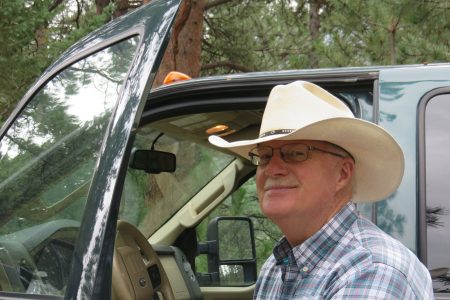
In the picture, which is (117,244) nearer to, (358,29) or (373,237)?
(373,237)

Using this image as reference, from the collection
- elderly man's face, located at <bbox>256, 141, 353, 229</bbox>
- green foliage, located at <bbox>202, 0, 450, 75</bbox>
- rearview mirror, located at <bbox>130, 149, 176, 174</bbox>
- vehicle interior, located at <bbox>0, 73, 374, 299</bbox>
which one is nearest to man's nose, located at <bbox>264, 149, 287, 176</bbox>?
elderly man's face, located at <bbox>256, 141, 353, 229</bbox>

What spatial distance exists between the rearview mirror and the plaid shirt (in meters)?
1.42

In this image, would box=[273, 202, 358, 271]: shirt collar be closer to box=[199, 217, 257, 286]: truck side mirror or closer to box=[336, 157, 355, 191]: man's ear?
box=[336, 157, 355, 191]: man's ear

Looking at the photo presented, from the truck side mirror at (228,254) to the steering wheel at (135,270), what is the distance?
0.81 m

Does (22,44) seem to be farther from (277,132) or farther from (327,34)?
(277,132)

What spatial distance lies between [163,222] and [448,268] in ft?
6.88

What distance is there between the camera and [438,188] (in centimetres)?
242

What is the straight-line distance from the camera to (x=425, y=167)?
7.98 ft

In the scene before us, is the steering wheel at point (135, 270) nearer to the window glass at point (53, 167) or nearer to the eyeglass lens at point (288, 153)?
the window glass at point (53, 167)

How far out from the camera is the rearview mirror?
11.4 ft

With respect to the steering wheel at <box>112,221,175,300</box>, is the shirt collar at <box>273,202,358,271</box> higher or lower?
A: higher

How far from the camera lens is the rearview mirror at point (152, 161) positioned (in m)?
3.47

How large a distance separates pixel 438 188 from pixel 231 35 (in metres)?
11.3

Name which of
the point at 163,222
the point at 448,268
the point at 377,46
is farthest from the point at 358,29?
the point at 448,268
